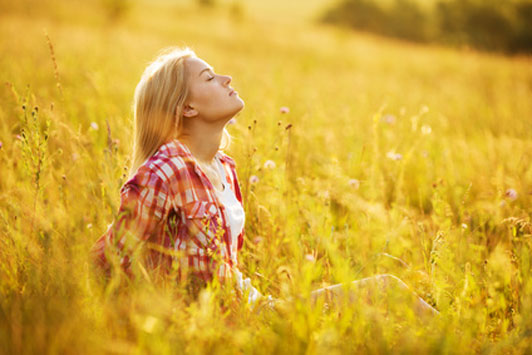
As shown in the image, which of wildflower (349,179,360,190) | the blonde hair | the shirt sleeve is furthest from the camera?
wildflower (349,179,360,190)

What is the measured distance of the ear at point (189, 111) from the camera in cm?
166

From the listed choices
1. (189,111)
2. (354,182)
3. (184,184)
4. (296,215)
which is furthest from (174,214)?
(354,182)

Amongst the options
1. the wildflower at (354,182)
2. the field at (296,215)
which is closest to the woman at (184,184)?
the field at (296,215)

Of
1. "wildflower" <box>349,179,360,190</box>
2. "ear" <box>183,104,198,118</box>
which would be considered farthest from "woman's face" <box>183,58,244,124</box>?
"wildflower" <box>349,179,360,190</box>

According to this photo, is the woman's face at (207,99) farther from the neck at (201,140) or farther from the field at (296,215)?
the field at (296,215)

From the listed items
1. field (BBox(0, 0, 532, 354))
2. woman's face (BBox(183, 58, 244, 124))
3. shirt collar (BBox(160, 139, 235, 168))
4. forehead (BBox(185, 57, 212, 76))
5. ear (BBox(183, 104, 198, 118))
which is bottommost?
field (BBox(0, 0, 532, 354))

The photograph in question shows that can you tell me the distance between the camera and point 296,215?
2.13 metres

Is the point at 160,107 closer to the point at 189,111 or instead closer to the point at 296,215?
the point at 189,111

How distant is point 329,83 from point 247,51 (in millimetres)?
5951

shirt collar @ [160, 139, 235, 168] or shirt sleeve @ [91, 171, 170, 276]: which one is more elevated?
shirt collar @ [160, 139, 235, 168]

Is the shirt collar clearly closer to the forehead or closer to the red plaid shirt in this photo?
the red plaid shirt

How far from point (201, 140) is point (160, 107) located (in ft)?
0.75

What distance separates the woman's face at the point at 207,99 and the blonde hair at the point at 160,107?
0.03 metres

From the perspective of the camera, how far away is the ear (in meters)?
1.66
